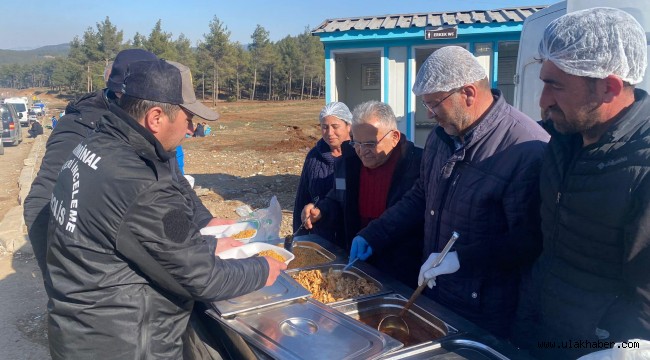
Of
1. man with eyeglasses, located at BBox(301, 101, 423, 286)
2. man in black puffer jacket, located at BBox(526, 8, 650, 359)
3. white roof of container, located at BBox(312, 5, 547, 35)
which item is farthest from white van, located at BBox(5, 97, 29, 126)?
man in black puffer jacket, located at BBox(526, 8, 650, 359)

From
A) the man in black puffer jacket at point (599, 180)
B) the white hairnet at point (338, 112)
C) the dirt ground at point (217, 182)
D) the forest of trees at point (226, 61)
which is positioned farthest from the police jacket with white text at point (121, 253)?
the forest of trees at point (226, 61)

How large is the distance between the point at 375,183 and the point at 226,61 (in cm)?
4599

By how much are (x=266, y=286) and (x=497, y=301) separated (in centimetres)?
94

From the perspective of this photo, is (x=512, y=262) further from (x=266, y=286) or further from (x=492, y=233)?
(x=266, y=286)

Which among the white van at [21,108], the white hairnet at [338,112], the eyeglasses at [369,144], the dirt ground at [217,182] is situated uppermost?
the white hairnet at [338,112]

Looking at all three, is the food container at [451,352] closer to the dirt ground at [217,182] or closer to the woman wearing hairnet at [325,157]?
the woman wearing hairnet at [325,157]

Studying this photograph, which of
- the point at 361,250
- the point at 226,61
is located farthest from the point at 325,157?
the point at 226,61

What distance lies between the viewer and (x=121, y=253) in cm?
172

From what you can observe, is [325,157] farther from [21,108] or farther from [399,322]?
[21,108]

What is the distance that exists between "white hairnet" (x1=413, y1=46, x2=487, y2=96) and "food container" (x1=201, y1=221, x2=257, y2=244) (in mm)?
1262

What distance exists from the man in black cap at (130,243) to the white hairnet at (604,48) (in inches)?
52.2

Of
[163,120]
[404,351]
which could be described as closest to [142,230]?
[163,120]

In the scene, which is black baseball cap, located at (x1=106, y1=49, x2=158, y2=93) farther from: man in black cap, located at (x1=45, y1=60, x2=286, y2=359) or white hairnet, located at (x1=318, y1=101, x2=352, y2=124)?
white hairnet, located at (x1=318, y1=101, x2=352, y2=124)

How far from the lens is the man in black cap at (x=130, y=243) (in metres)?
1.70
